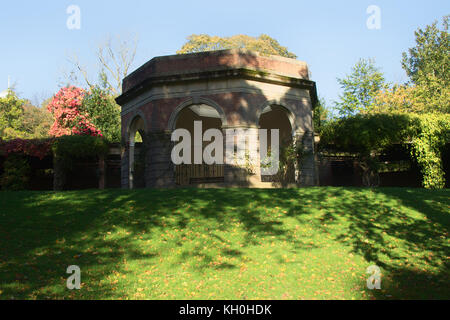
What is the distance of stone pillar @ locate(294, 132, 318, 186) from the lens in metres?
18.7

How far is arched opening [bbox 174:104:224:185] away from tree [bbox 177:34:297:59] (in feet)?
55.2

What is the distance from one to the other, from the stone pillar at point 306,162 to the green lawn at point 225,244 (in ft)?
17.0

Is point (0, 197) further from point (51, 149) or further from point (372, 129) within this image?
point (372, 129)

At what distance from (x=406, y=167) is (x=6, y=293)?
2092cm

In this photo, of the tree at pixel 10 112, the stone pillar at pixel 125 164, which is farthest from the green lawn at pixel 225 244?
the tree at pixel 10 112

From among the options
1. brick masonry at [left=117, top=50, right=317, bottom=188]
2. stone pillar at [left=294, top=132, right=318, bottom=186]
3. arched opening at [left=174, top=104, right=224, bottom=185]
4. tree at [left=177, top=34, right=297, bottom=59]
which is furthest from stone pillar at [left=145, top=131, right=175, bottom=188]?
tree at [left=177, top=34, right=297, bottom=59]

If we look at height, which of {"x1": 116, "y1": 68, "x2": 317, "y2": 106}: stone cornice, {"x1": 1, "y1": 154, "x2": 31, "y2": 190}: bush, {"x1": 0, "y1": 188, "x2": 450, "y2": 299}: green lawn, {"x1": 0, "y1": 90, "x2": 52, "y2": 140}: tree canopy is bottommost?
{"x1": 0, "y1": 188, "x2": 450, "y2": 299}: green lawn

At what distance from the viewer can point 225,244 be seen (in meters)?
9.05

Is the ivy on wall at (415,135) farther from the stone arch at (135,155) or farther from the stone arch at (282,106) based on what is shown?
the stone arch at (135,155)

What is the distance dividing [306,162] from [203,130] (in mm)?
9010

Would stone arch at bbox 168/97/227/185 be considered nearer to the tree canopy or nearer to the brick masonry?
the brick masonry

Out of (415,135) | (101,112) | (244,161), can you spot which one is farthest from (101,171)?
(415,135)

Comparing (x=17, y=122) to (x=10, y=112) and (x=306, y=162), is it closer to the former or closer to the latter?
(x=10, y=112)

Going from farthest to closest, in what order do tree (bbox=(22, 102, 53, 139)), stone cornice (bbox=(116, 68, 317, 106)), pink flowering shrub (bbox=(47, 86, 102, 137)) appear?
tree (bbox=(22, 102, 53, 139)) → pink flowering shrub (bbox=(47, 86, 102, 137)) → stone cornice (bbox=(116, 68, 317, 106))
